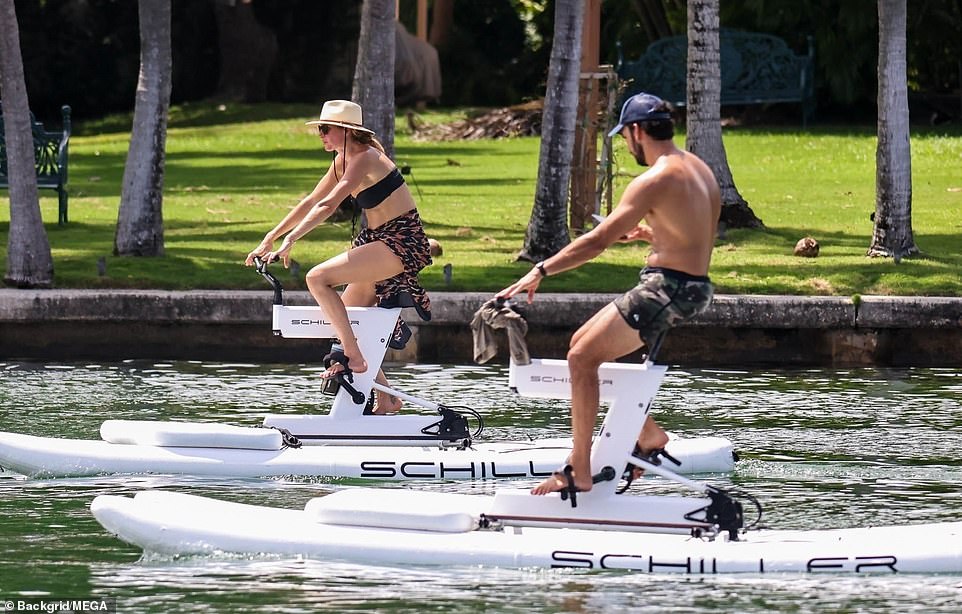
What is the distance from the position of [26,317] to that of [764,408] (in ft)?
17.9

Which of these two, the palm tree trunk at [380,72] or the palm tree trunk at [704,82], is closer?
the palm tree trunk at [380,72]

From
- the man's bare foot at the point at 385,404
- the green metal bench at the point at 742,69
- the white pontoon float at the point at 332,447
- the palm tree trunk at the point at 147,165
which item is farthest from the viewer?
the green metal bench at the point at 742,69

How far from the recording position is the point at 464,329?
13586mm

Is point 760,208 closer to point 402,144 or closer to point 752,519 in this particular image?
point 402,144

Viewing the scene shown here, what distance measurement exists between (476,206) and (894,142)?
5786 millimetres

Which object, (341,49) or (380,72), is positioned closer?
(380,72)

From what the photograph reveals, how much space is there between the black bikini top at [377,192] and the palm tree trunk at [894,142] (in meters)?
6.40

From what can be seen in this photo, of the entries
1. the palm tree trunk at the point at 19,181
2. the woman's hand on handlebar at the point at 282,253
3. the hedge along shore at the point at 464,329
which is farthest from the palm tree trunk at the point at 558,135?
the woman's hand on handlebar at the point at 282,253

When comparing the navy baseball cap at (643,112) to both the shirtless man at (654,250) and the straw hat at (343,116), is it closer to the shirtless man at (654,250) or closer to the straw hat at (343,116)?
the shirtless man at (654,250)

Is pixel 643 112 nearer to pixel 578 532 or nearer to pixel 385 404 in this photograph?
pixel 578 532

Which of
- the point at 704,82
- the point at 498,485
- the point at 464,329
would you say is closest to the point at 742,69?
the point at 704,82

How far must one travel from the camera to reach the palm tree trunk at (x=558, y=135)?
15.4m

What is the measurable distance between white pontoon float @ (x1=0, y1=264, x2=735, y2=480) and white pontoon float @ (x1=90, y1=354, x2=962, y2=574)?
152 cm

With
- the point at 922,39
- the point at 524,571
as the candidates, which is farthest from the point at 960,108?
the point at 524,571
